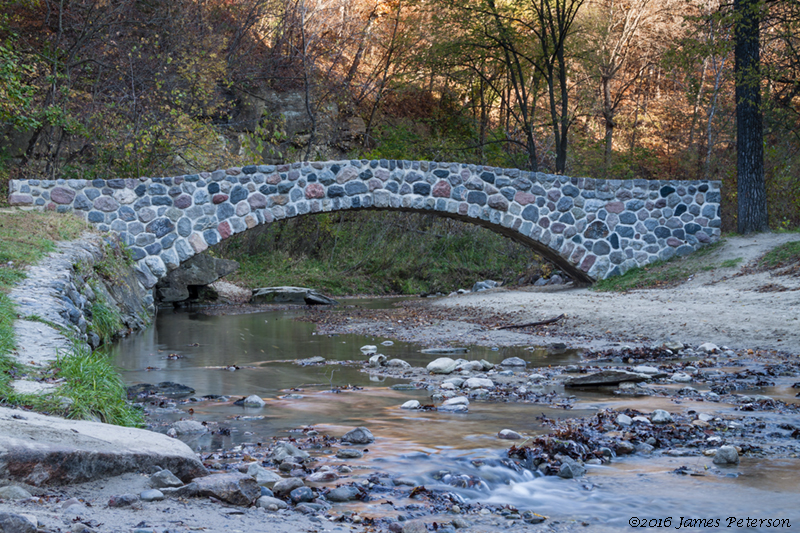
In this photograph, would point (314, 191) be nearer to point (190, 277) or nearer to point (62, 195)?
point (62, 195)

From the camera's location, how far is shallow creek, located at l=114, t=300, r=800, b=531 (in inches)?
103

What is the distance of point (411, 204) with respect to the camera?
40.8 feet

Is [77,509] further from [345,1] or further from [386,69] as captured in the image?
[345,1]

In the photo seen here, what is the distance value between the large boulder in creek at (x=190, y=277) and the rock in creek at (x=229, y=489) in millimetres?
12874

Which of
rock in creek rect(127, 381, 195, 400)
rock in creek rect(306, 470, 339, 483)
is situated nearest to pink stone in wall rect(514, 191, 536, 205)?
rock in creek rect(127, 381, 195, 400)

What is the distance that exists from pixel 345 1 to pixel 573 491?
73.3 ft

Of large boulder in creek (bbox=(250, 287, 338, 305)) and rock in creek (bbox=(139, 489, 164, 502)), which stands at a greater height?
rock in creek (bbox=(139, 489, 164, 502))

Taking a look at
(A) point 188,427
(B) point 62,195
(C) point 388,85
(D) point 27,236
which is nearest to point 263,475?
(A) point 188,427

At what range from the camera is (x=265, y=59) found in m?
20.6

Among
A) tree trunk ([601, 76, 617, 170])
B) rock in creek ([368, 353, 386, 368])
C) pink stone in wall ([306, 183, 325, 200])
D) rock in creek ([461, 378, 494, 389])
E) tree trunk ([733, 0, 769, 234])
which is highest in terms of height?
tree trunk ([601, 76, 617, 170])

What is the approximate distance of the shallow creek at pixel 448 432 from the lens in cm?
261

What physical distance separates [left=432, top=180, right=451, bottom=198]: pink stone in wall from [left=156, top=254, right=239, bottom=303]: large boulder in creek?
530 cm

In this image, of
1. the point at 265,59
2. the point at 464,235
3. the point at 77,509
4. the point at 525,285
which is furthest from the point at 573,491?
the point at 265,59

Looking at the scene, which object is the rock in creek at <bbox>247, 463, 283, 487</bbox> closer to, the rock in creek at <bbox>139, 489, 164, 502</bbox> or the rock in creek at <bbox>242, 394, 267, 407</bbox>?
the rock in creek at <bbox>139, 489, 164, 502</bbox>
